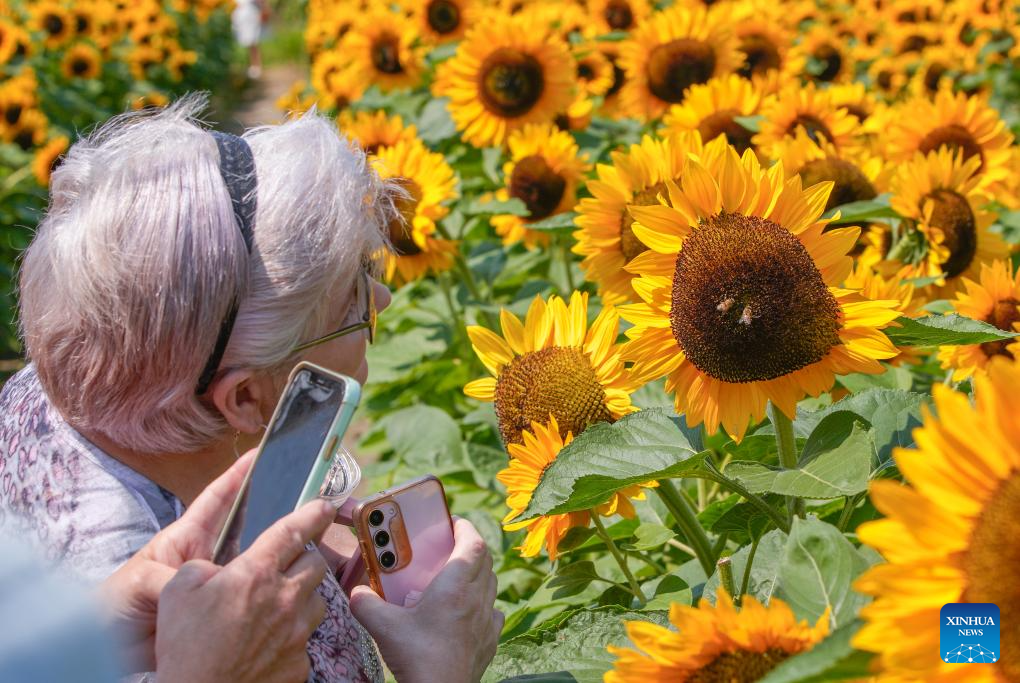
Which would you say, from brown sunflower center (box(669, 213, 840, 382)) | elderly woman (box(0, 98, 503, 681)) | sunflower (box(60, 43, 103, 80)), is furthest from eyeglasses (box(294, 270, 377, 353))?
sunflower (box(60, 43, 103, 80))

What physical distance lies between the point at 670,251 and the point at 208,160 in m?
0.52

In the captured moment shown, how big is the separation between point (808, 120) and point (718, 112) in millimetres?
161

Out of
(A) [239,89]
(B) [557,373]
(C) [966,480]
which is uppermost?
(C) [966,480]

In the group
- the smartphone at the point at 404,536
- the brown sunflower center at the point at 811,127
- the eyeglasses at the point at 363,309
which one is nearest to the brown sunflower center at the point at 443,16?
the brown sunflower center at the point at 811,127

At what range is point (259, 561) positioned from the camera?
2.94 ft

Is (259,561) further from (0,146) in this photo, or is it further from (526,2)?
(0,146)

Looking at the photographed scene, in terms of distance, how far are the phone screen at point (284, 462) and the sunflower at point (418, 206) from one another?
3.88ft

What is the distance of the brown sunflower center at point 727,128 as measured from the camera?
6.62 feet

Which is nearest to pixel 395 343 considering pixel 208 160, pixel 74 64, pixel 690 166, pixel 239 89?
pixel 208 160

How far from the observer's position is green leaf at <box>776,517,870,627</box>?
777 mm

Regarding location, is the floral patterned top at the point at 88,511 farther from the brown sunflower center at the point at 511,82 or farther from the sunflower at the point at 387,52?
the sunflower at the point at 387,52

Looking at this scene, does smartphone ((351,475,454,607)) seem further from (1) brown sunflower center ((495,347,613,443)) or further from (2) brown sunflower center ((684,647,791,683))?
(2) brown sunflower center ((684,647,791,683))

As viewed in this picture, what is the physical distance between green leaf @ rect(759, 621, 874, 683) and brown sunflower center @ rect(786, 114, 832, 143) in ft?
4.90

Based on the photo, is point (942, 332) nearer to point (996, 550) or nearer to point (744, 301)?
point (744, 301)
